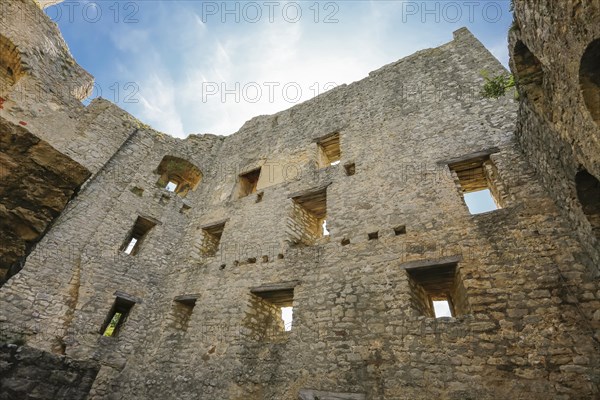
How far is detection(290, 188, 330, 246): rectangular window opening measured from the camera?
331 inches

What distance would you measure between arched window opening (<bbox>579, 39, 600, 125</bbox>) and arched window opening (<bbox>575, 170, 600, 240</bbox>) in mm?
1164

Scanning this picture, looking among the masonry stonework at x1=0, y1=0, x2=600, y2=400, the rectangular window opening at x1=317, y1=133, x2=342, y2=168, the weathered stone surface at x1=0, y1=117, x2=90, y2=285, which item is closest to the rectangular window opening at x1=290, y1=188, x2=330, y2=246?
the masonry stonework at x1=0, y1=0, x2=600, y2=400

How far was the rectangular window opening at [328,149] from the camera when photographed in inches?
386

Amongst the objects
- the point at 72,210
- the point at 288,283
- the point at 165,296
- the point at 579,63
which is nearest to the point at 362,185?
the point at 288,283

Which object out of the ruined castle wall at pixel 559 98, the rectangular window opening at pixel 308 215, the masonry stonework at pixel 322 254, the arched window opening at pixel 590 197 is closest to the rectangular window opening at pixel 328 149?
the masonry stonework at pixel 322 254

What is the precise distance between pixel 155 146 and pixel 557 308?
1312cm

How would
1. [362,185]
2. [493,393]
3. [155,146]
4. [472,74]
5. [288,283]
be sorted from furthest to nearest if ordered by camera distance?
[155,146] < [472,74] < [362,185] < [288,283] < [493,393]

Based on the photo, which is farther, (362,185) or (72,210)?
(72,210)

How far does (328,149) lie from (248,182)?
137 inches

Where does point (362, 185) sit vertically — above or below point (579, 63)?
above

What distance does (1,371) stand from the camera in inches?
114

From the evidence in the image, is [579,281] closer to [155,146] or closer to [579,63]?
[579,63]

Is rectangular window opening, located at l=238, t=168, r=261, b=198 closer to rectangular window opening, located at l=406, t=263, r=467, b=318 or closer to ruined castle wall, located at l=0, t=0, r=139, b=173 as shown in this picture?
ruined castle wall, located at l=0, t=0, r=139, b=173

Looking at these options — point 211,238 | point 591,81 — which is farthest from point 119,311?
point 591,81
